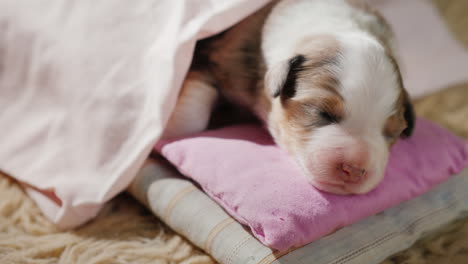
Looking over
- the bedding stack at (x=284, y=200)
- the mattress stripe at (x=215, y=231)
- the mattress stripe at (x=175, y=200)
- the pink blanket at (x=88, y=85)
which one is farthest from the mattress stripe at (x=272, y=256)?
the pink blanket at (x=88, y=85)

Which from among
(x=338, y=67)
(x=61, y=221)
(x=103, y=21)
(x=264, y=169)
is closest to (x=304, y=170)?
(x=264, y=169)

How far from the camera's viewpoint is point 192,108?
1640 mm

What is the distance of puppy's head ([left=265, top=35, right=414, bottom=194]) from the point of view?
127cm

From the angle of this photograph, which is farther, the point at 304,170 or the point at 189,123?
the point at 189,123

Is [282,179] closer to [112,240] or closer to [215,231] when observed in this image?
[215,231]

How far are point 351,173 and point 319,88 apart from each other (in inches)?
9.2

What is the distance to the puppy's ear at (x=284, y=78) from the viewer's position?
1.35 meters

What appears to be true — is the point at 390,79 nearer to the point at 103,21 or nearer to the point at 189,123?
the point at 189,123

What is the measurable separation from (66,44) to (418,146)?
1.18m

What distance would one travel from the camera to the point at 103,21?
5.51 feet

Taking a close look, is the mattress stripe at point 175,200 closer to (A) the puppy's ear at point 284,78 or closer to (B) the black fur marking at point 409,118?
(A) the puppy's ear at point 284,78

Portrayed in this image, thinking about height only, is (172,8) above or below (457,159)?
above

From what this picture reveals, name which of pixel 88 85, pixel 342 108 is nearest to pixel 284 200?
pixel 342 108

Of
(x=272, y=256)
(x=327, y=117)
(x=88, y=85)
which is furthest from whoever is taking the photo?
(x=88, y=85)
